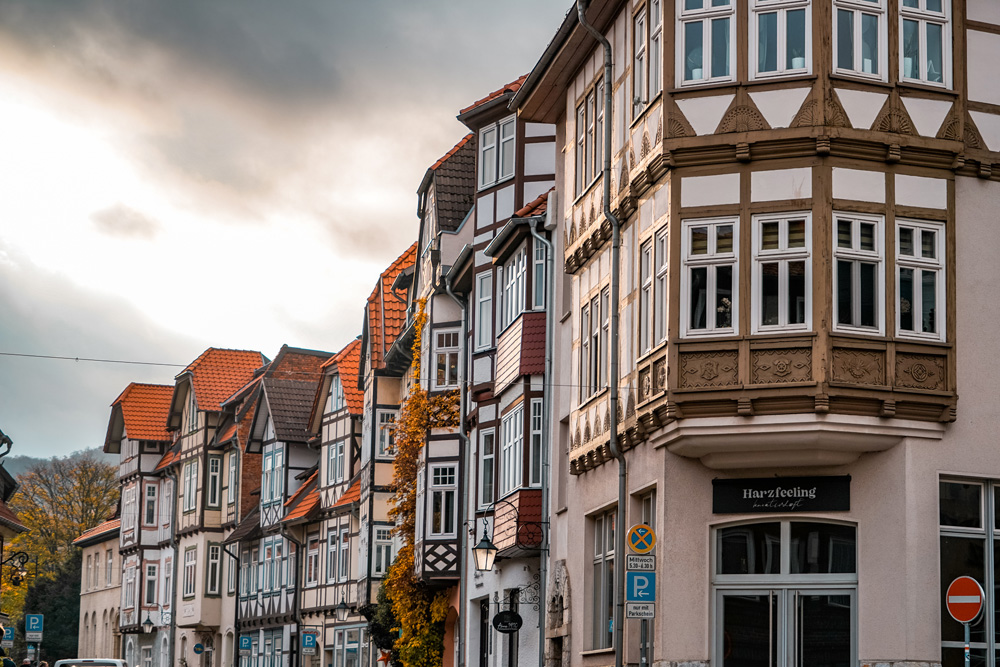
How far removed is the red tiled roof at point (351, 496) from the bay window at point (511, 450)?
67.1ft

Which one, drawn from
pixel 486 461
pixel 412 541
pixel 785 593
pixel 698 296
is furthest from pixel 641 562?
pixel 412 541

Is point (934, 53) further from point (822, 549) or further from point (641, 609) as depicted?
point (641, 609)

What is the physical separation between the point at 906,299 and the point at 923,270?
1.61ft

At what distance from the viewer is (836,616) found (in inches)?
844

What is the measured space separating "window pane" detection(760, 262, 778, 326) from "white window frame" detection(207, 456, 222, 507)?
176 ft

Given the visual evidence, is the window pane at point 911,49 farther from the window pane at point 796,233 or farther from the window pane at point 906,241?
the window pane at point 796,233

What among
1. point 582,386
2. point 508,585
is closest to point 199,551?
point 508,585

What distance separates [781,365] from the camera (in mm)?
20906

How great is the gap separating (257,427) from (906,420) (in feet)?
161

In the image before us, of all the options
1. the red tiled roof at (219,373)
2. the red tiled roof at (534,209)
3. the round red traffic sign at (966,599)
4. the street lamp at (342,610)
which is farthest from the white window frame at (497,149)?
the red tiled roof at (219,373)

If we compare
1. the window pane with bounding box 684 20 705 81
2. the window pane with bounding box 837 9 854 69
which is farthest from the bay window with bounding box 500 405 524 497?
the window pane with bounding box 837 9 854 69

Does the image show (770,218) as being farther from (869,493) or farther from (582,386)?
(582,386)

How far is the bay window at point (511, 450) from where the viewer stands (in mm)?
31891

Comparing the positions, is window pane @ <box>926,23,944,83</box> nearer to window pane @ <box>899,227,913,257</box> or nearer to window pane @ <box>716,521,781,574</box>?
window pane @ <box>899,227,913,257</box>
